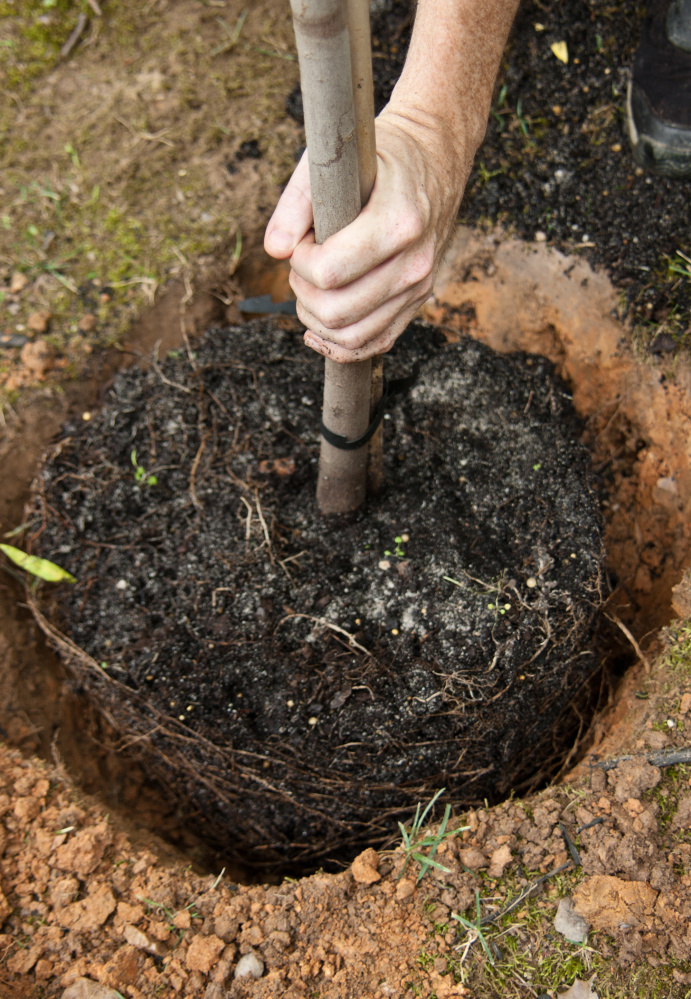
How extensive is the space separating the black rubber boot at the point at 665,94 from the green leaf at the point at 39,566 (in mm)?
2285

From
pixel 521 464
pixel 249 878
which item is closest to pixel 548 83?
pixel 521 464

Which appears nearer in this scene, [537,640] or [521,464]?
[537,640]

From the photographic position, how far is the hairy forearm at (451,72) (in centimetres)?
131

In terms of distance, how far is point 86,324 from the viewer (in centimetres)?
224

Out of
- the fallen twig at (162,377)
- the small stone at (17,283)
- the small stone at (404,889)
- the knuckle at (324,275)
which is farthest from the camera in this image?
the small stone at (17,283)

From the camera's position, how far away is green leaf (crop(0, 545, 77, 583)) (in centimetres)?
191

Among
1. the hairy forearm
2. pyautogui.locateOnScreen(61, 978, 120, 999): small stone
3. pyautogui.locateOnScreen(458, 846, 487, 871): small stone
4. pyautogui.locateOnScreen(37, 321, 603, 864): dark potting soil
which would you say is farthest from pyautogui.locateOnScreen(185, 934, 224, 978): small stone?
the hairy forearm

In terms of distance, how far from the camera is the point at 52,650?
2.02 m

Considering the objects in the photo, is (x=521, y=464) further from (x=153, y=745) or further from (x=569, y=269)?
(x=153, y=745)

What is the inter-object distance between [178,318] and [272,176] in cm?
66

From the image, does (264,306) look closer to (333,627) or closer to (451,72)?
(451,72)

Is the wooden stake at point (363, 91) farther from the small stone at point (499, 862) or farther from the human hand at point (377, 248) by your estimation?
the small stone at point (499, 862)

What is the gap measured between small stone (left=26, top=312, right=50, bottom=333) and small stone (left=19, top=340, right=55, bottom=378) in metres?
0.05

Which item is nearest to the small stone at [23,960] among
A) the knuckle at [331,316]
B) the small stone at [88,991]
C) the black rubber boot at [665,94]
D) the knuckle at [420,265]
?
the small stone at [88,991]
